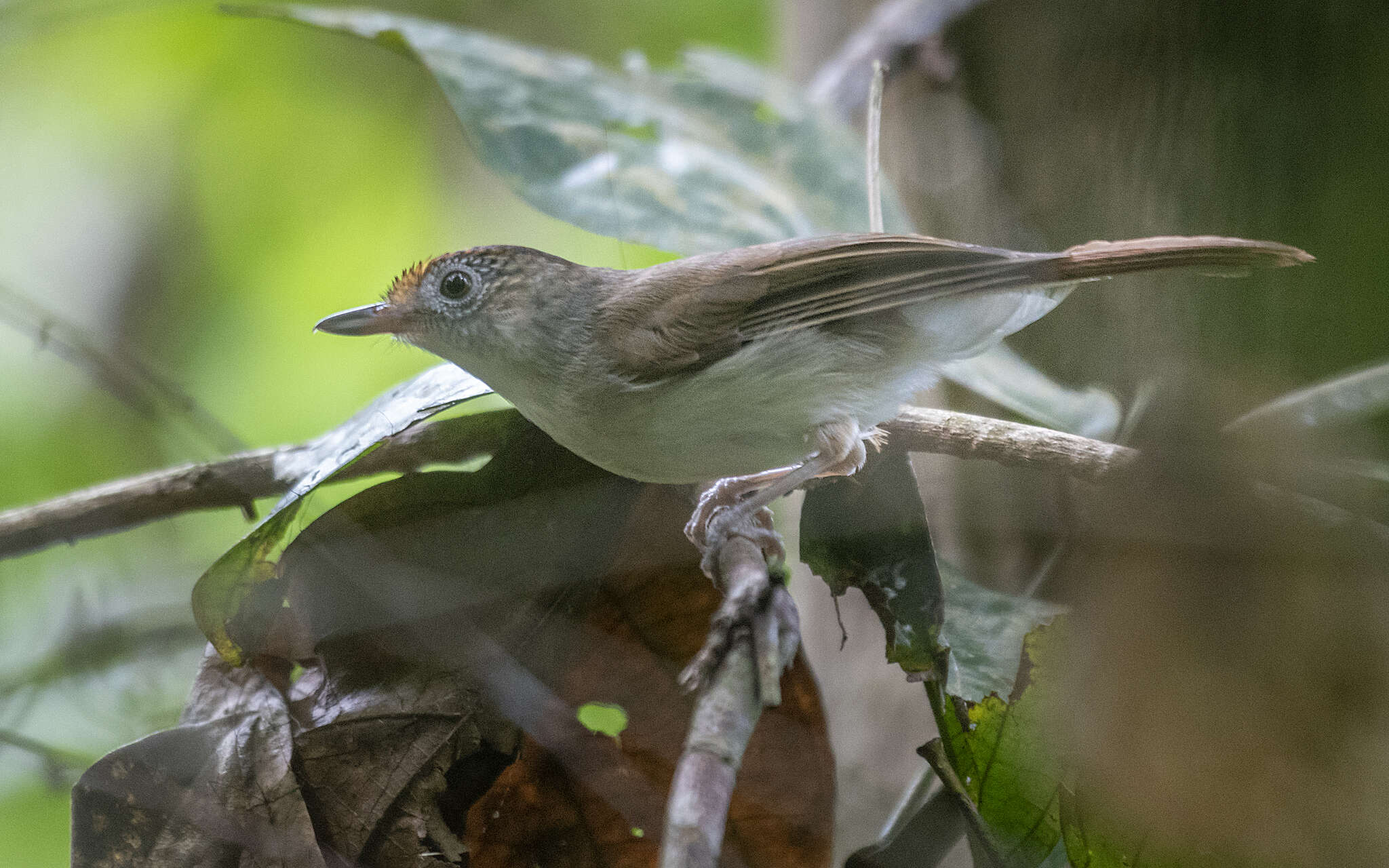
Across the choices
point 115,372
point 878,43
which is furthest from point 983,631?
point 115,372

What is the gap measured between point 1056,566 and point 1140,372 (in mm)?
412

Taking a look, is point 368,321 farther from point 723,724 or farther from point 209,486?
point 723,724

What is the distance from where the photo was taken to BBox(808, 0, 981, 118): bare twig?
8.11 feet

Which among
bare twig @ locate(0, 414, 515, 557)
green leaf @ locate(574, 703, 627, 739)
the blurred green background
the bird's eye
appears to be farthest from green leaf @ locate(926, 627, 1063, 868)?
the bird's eye

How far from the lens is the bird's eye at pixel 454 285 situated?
1.47 m

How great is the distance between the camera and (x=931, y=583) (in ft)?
4.25

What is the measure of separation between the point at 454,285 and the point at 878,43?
173 centimetres

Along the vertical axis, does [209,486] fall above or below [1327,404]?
below

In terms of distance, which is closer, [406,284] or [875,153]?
[406,284]

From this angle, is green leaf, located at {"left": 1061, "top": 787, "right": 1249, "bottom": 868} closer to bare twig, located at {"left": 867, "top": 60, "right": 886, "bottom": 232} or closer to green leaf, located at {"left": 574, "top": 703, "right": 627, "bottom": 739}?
green leaf, located at {"left": 574, "top": 703, "right": 627, "bottom": 739}

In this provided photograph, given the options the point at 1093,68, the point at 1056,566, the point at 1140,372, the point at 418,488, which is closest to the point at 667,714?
the point at 418,488

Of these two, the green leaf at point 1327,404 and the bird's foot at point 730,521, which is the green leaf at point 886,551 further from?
the green leaf at point 1327,404

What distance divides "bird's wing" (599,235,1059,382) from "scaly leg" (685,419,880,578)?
0.18 meters

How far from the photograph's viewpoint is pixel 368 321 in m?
1.45
